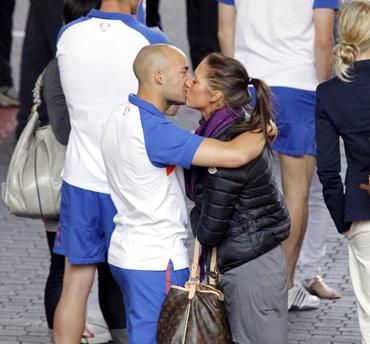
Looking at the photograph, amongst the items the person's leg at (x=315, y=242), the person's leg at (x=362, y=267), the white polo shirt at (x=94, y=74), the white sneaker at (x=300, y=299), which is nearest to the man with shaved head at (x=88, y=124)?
the white polo shirt at (x=94, y=74)

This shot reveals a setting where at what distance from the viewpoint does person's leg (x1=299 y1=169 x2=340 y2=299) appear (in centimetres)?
696

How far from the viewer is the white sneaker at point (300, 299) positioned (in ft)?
22.2

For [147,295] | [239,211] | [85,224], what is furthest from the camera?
[85,224]

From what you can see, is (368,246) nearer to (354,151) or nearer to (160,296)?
(354,151)

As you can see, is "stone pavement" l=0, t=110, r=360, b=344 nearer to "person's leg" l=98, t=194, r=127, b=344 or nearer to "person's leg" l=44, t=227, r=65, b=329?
"person's leg" l=44, t=227, r=65, b=329

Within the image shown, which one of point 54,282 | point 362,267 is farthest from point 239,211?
point 54,282

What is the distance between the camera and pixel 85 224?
5430mm

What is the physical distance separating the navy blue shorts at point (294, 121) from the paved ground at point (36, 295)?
0.91 m

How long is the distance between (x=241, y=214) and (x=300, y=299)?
2.20m

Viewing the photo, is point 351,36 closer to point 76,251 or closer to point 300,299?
point 76,251

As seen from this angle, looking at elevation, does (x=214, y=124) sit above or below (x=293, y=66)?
above

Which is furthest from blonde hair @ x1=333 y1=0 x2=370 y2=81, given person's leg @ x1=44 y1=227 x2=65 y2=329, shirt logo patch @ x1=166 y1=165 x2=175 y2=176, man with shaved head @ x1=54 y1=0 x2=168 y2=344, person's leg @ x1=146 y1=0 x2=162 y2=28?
person's leg @ x1=146 y1=0 x2=162 y2=28

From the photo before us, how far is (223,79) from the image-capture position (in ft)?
15.4

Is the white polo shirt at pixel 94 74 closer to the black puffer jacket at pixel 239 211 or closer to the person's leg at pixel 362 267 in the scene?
the black puffer jacket at pixel 239 211
